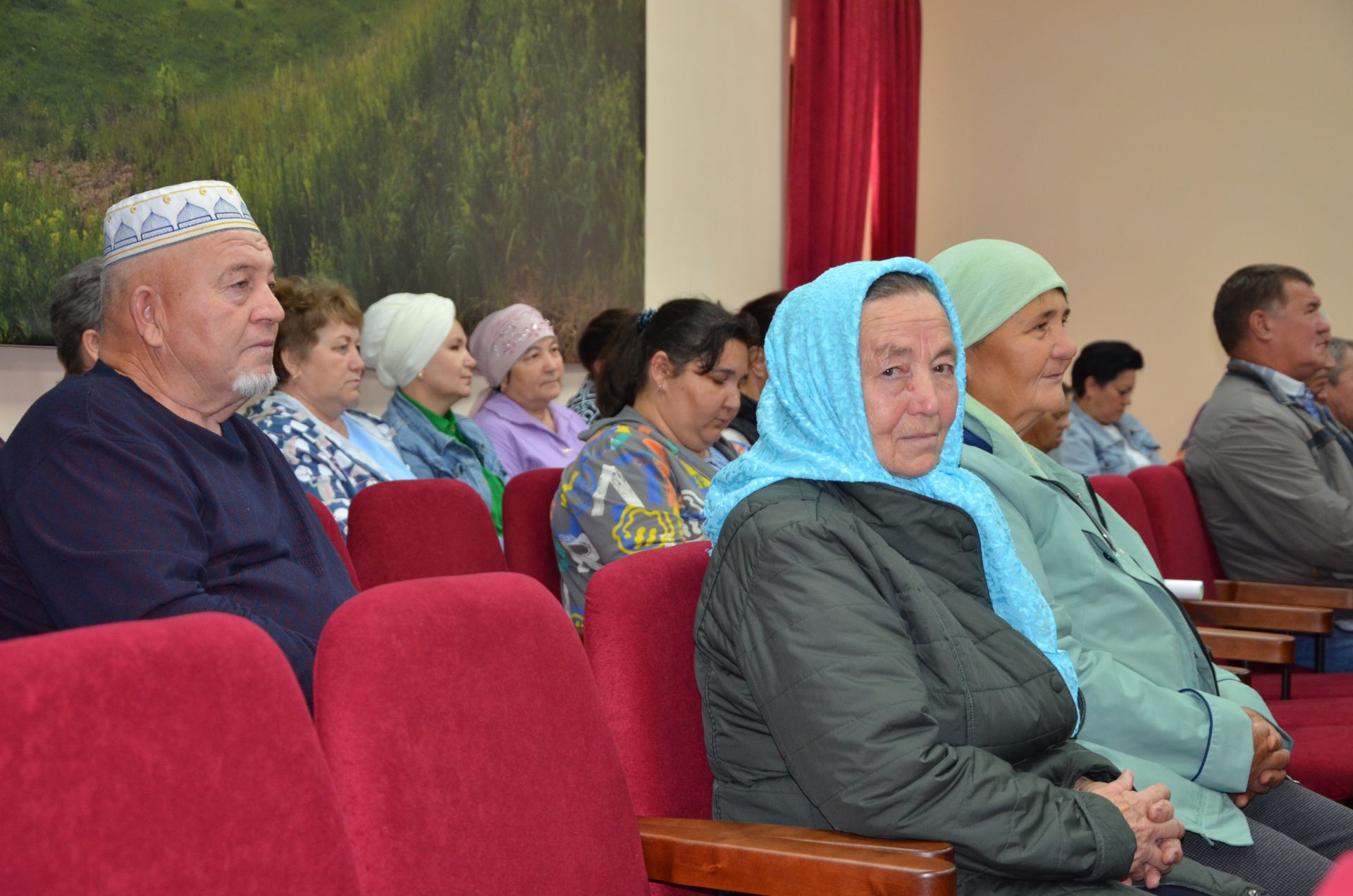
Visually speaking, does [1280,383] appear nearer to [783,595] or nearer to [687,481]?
[687,481]

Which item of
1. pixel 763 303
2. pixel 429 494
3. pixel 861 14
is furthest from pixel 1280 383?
pixel 861 14

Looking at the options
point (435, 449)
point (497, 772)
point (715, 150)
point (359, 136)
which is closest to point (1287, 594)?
point (435, 449)

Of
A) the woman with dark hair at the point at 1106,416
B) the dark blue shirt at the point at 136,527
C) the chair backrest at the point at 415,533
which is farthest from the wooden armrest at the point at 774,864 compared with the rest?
the woman with dark hair at the point at 1106,416

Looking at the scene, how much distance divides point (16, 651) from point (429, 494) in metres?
1.86

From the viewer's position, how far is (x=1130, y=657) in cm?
200

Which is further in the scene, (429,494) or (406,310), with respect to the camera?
(406,310)

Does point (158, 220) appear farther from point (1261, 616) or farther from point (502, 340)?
point (502, 340)

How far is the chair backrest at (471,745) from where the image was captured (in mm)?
1204

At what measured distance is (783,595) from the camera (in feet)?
4.77

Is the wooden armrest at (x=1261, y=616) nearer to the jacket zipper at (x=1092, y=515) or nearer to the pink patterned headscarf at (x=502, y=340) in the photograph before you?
the jacket zipper at (x=1092, y=515)

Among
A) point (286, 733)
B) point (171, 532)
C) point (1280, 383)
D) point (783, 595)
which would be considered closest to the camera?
point (286, 733)

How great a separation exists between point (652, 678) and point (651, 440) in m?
1.24

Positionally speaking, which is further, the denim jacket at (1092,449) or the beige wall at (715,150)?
the denim jacket at (1092,449)

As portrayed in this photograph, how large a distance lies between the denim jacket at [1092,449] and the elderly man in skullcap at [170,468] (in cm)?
441
